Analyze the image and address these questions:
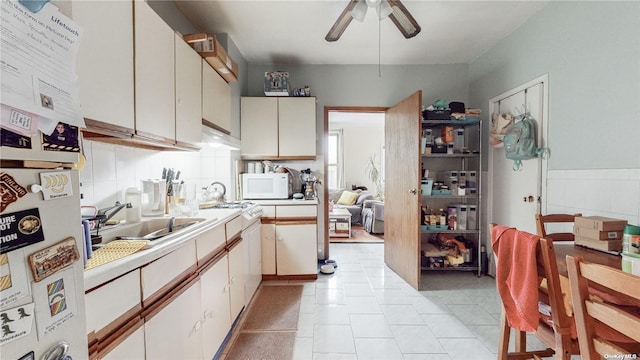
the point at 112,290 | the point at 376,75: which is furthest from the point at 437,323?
the point at 376,75

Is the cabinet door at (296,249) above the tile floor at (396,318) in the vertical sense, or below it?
above

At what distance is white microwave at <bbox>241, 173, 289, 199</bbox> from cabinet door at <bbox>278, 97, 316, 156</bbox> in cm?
30

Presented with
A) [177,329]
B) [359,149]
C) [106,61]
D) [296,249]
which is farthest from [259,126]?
[359,149]

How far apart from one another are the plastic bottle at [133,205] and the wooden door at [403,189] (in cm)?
234

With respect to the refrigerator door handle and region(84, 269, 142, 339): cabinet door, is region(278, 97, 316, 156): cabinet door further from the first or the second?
the refrigerator door handle

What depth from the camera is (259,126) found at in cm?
290

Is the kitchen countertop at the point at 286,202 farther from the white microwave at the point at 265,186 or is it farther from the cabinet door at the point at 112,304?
the cabinet door at the point at 112,304

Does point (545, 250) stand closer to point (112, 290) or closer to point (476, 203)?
point (112, 290)

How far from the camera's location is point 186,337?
118 centimetres

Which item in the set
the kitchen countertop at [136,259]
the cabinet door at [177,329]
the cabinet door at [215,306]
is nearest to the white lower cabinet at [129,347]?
Answer: the cabinet door at [177,329]

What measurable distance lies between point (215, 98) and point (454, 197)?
107 inches

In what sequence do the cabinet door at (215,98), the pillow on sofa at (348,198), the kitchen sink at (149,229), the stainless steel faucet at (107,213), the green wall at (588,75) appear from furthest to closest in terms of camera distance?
the pillow on sofa at (348,198), the cabinet door at (215,98), the green wall at (588,75), the kitchen sink at (149,229), the stainless steel faucet at (107,213)

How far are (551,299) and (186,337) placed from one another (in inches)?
64.4

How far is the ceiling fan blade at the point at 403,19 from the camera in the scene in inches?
66.0
